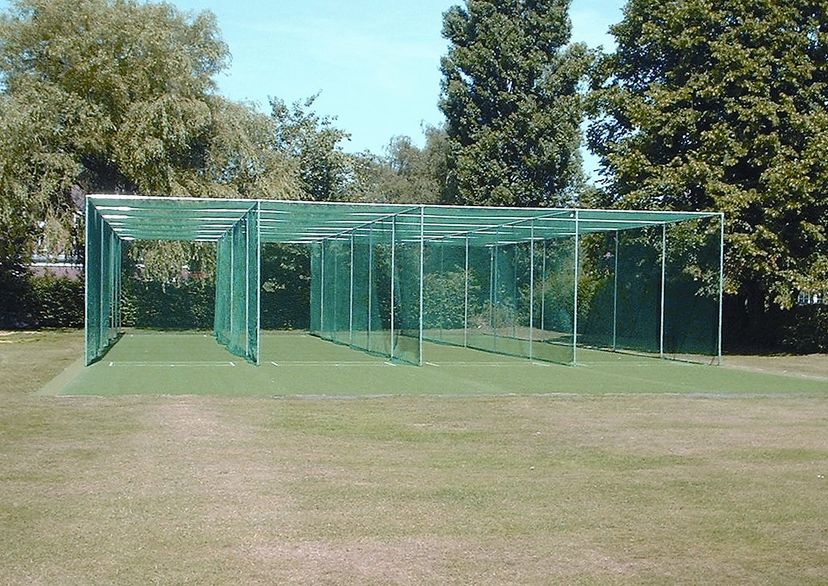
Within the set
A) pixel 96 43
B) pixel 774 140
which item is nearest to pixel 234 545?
pixel 774 140

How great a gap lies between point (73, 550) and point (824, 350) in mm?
19715

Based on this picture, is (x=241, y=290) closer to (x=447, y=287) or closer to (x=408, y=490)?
(x=447, y=287)

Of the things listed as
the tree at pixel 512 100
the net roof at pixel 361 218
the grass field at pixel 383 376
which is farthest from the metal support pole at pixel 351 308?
the tree at pixel 512 100

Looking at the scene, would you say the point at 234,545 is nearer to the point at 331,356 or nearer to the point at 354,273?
the point at 331,356

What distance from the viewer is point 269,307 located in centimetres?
3023

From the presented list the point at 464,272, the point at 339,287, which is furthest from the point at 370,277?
the point at 464,272

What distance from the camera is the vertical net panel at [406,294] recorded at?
17688 mm

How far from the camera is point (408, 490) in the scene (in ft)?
22.9

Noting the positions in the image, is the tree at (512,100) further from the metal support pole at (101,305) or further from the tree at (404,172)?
the metal support pole at (101,305)

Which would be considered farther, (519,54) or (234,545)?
(519,54)

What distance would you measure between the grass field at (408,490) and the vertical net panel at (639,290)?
8149mm

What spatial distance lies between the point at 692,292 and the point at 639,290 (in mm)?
1289

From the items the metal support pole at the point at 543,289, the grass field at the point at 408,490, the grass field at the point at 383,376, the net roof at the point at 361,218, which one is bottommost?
the grass field at the point at 383,376

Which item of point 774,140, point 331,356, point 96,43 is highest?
point 96,43
